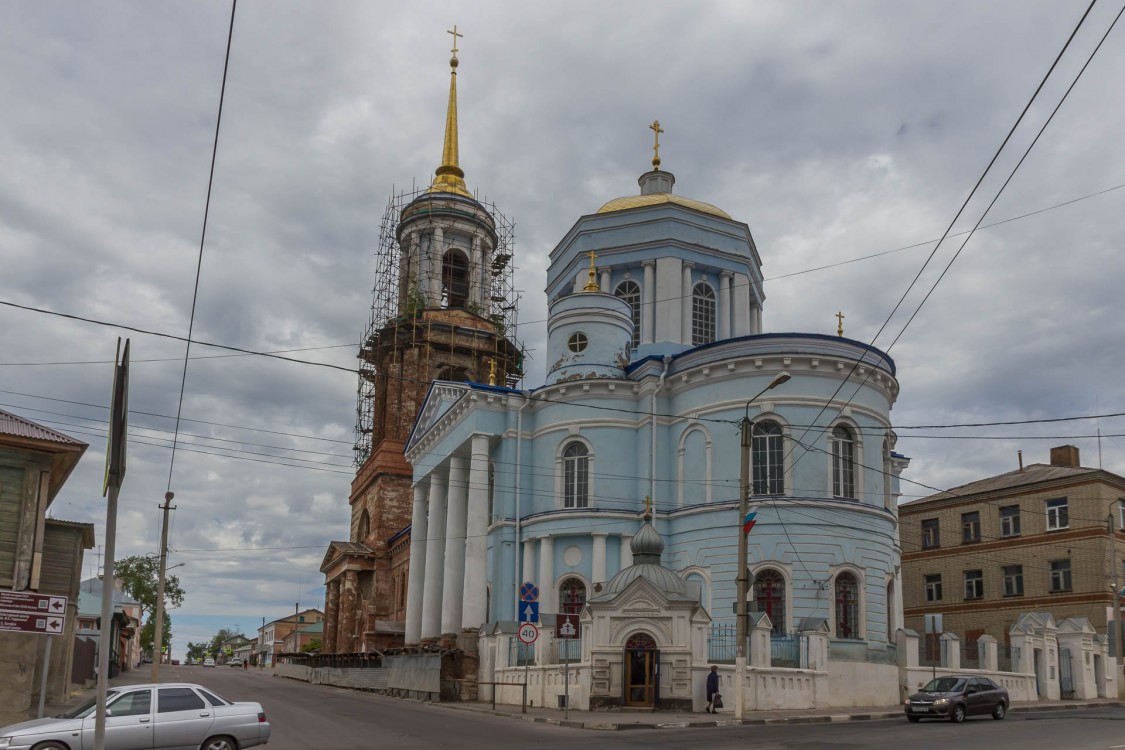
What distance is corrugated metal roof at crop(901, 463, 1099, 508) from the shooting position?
44.6 metres

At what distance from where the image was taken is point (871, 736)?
18422 mm

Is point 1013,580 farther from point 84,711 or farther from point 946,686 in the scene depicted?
point 84,711

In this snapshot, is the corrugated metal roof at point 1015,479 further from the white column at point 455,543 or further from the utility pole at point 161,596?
the utility pole at point 161,596

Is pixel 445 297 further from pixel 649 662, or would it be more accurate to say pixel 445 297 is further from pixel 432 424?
pixel 649 662

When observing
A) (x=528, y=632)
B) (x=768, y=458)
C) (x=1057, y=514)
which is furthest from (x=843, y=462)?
(x=1057, y=514)

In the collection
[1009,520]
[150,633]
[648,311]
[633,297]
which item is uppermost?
[633,297]

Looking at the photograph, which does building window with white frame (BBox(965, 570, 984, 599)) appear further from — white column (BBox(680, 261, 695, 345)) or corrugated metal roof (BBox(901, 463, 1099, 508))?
white column (BBox(680, 261, 695, 345))

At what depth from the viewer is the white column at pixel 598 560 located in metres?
32.5

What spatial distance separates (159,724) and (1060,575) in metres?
39.5

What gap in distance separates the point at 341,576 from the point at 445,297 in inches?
643

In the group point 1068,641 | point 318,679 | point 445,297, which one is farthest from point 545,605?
point 445,297

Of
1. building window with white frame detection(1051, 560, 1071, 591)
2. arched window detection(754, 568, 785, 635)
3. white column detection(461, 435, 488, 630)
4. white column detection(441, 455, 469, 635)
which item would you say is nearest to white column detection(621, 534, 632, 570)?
arched window detection(754, 568, 785, 635)

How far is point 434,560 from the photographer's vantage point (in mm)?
40781

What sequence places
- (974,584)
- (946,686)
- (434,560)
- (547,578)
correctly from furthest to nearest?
(974,584), (434,560), (547,578), (946,686)
